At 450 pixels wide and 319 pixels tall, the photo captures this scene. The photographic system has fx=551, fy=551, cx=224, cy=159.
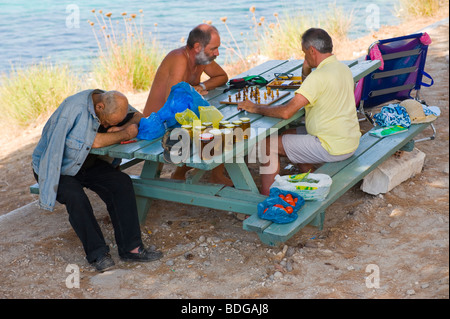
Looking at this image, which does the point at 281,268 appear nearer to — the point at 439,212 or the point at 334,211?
the point at 334,211

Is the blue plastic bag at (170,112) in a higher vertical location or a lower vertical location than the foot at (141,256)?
higher

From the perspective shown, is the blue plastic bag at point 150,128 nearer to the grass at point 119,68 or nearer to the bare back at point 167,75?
the bare back at point 167,75

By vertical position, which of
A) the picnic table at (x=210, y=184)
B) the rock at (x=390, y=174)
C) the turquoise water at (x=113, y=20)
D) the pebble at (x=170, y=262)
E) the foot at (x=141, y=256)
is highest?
the picnic table at (x=210, y=184)

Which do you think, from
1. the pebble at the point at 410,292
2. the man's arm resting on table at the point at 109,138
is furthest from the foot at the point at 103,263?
the pebble at the point at 410,292

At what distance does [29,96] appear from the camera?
7484 millimetres

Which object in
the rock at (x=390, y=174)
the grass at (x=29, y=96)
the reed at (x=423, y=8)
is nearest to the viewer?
the rock at (x=390, y=174)

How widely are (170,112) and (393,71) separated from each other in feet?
8.05

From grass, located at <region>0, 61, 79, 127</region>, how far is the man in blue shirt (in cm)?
410

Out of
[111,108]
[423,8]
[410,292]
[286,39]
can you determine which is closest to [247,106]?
[111,108]

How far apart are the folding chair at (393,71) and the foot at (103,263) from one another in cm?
274

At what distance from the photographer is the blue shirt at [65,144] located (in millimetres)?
3465

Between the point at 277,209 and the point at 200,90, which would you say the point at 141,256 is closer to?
the point at 277,209

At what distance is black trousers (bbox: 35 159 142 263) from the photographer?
3.43 m

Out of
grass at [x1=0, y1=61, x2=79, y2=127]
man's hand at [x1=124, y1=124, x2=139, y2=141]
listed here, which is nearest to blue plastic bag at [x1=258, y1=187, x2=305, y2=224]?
man's hand at [x1=124, y1=124, x2=139, y2=141]
